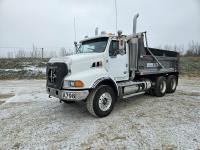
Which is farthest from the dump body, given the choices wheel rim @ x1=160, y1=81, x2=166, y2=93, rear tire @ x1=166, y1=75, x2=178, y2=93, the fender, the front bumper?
the front bumper

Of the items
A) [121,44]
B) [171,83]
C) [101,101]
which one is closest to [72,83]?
[101,101]

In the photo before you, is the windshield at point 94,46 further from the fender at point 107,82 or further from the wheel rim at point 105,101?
the wheel rim at point 105,101

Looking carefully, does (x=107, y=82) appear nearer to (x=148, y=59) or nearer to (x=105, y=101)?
(x=105, y=101)

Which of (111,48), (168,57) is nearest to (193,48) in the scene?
(168,57)

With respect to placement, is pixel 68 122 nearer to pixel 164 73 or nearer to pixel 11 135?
pixel 11 135

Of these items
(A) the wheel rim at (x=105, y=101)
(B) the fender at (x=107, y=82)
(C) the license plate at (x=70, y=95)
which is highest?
(B) the fender at (x=107, y=82)

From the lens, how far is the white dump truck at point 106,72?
4.84 m

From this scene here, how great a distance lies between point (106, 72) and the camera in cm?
545

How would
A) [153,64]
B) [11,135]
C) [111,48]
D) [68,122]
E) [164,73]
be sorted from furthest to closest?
[164,73]
[153,64]
[111,48]
[68,122]
[11,135]

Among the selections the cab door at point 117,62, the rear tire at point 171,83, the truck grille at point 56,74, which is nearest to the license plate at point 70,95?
the truck grille at point 56,74

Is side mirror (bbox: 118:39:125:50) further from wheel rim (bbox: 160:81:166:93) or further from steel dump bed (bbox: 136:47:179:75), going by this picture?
wheel rim (bbox: 160:81:166:93)

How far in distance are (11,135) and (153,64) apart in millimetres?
6044

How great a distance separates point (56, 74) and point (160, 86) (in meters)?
4.96

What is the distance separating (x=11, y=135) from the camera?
421 centimetres
